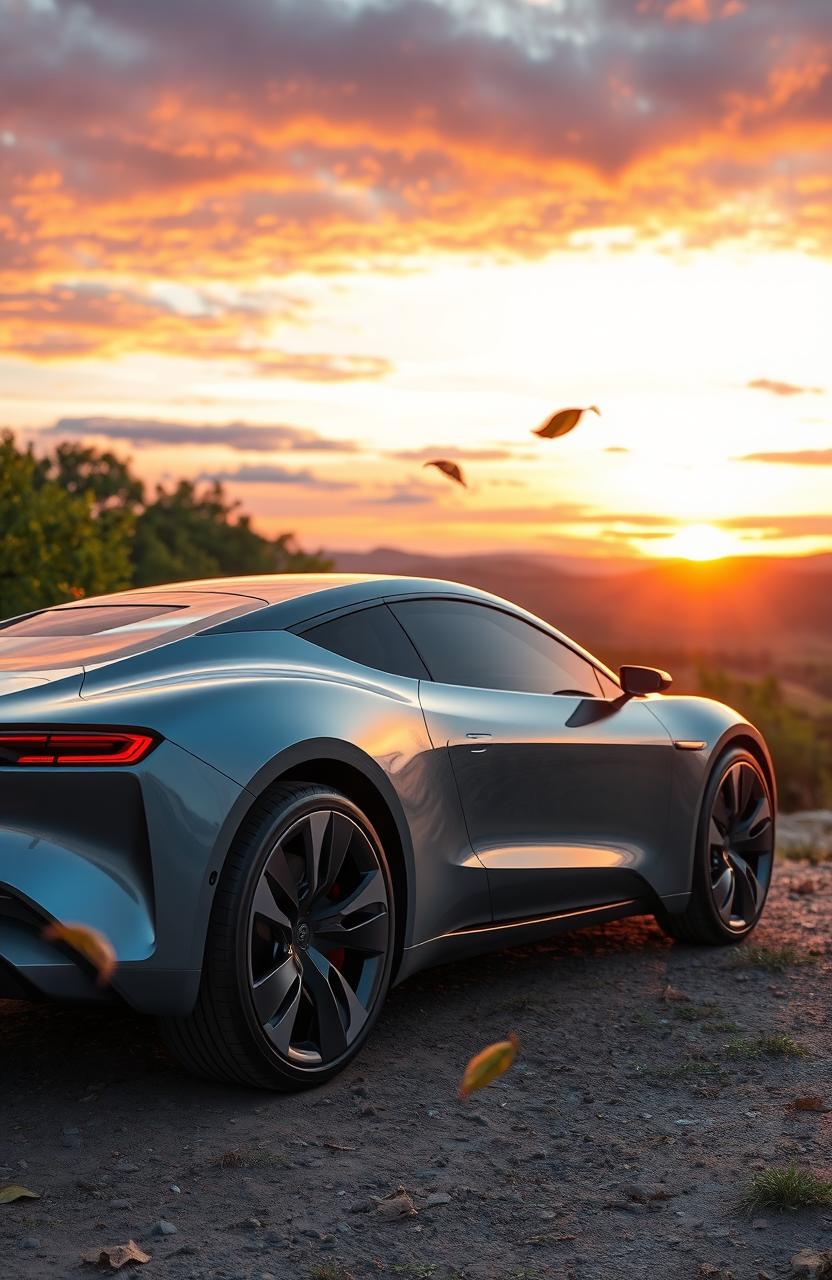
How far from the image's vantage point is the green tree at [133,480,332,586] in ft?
199

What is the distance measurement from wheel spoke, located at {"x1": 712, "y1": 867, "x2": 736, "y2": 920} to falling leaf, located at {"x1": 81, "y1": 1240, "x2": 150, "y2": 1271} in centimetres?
368

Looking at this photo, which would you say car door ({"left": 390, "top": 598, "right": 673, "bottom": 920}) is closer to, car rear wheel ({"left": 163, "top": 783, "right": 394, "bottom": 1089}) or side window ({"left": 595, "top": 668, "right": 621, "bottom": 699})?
side window ({"left": 595, "top": 668, "right": 621, "bottom": 699})

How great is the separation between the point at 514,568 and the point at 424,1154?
17336cm

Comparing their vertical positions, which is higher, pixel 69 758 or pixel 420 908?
pixel 69 758

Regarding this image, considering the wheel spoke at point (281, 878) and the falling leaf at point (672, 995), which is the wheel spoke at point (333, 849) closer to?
the wheel spoke at point (281, 878)

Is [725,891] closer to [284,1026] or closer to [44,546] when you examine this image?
[284,1026]

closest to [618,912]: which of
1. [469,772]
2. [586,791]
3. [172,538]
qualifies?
[586,791]

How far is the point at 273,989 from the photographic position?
162 inches

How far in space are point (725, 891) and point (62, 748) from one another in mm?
3664

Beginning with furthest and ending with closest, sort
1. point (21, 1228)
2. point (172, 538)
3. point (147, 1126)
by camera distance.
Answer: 1. point (172, 538)
2. point (147, 1126)
3. point (21, 1228)

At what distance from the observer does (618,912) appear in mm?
5977

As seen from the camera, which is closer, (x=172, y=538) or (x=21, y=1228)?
(x=21, y=1228)

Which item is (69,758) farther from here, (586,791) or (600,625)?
(600,625)

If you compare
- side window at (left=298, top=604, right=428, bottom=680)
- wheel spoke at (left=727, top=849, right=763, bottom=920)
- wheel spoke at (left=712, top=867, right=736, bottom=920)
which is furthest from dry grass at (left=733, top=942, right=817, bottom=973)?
side window at (left=298, top=604, right=428, bottom=680)
